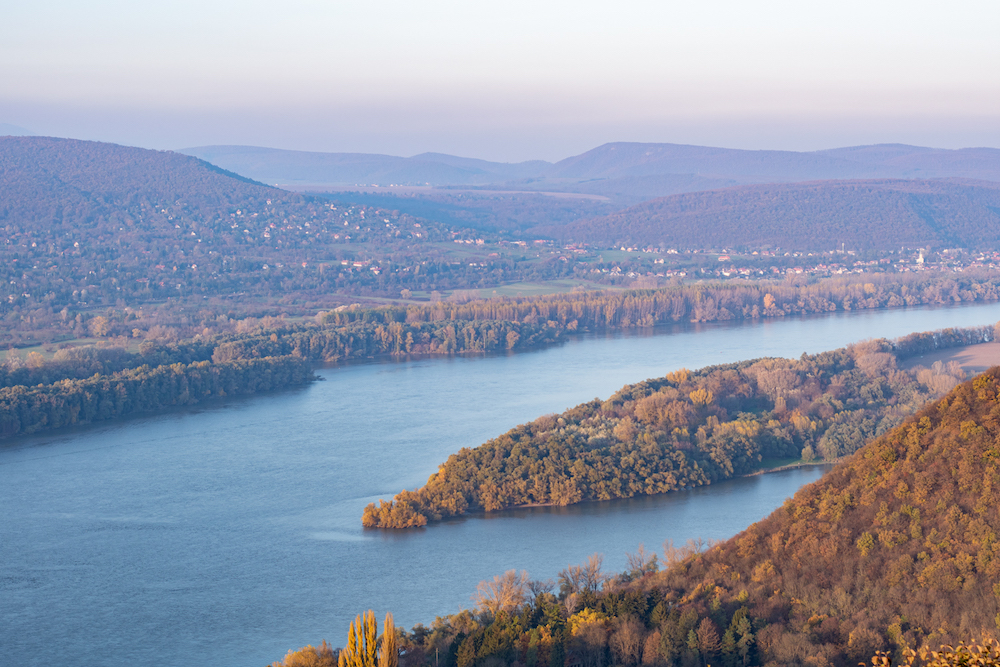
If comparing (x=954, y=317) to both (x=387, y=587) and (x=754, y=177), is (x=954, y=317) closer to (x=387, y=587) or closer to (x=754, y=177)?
(x=387, y=587)

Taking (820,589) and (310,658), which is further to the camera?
(820,589)

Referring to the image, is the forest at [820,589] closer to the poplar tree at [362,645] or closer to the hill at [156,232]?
the poplar tree at [362,645]

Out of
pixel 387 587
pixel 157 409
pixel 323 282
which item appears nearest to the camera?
pixel 387 587

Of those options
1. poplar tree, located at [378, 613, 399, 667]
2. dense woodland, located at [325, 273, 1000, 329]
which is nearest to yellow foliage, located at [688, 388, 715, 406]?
poplar tree, located at [378, 613, 399, 667]

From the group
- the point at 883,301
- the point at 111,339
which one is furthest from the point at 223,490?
the point at 883,301

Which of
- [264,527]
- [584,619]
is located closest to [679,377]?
[264,527]

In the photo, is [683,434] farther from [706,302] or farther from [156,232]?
[156,232]

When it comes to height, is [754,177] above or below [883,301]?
above
